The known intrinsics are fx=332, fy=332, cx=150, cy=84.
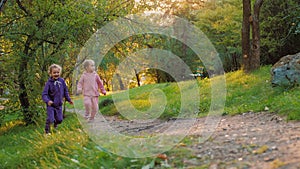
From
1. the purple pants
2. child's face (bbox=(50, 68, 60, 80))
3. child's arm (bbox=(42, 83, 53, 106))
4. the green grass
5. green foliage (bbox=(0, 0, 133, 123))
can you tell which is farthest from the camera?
green foliage (bbox=(0, 0, 133, 123))

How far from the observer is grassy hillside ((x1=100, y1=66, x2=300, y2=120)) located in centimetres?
838

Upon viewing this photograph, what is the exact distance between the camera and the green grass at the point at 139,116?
180 inches

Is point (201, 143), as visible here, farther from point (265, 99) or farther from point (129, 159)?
point (265, 99)

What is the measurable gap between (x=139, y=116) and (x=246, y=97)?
383 centimetres

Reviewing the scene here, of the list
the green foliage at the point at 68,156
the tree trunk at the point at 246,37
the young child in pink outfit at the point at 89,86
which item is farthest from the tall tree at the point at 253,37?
the green foliage at the point at 68,156

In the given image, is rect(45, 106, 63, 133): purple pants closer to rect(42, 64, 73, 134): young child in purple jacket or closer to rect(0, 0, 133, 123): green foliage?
rect(42, 64, 73, 134): young child in purple jacket

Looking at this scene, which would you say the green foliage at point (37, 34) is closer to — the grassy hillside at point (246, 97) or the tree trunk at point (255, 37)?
the grassy hillside at point (246, 97)

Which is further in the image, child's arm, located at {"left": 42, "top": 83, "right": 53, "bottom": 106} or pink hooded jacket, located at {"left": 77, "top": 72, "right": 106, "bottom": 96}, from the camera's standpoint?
pink hooded jacket, located at {"left": 77, "top": 72, "right": 106, "bottom": 96}

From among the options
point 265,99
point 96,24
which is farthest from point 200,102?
point 96,24

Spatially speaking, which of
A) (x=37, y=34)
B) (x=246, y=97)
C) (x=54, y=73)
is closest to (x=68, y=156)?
(x=54, y=73)

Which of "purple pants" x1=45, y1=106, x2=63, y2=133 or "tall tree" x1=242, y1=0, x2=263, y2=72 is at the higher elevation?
"tall tree" x1=242, y1=0, x2=263, y2=72

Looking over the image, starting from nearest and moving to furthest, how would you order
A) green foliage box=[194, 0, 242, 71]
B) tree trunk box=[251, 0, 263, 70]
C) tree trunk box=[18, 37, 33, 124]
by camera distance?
tree trunk box=[18, 37, 33, 124] → tree trunk box=[251, 0, 263, 70] → green foliage box=[194, 0, 242, 71]

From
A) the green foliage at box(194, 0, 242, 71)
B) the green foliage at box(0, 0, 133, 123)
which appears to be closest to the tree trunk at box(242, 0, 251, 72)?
the green foliage at box(0, 0, 133, 123)

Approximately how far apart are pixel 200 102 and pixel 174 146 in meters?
7.60
